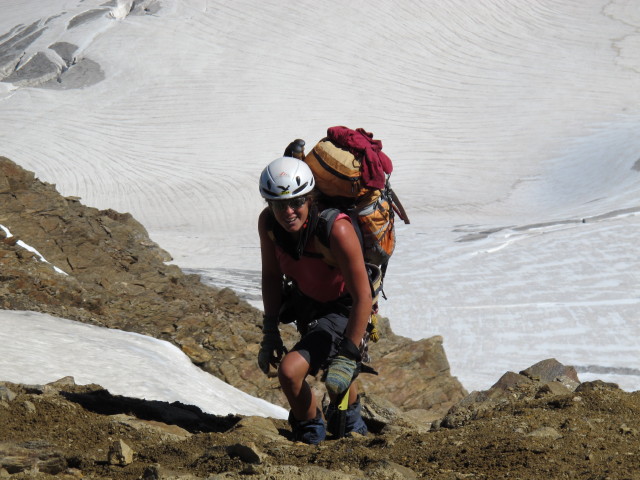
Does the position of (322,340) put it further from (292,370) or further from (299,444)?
(299,444)

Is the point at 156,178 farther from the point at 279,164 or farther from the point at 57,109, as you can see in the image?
the point at 279,164

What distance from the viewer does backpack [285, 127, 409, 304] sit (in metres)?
5.81

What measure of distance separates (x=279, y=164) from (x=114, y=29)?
42096 millimetres

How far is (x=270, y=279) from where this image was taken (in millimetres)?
6344

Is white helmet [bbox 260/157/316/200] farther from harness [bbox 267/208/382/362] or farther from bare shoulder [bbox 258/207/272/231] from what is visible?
bare shoulder [bbox 258/207/272/231]

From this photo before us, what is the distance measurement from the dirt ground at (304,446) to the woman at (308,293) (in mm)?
351

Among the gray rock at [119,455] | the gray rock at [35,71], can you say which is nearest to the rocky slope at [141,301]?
the gray rock at [119,455]

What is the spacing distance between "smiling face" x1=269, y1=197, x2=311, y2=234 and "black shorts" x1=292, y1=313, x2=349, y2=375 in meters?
0.75

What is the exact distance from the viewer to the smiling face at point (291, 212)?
18.4 feet

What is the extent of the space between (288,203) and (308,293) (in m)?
0.84

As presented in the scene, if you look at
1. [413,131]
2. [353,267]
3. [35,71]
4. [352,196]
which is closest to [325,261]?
[353,267]

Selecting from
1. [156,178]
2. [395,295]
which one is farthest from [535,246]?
[156,178]

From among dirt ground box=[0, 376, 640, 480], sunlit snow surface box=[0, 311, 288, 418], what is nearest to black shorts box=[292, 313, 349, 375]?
dirt ground box=[0, 376, 640, 480]

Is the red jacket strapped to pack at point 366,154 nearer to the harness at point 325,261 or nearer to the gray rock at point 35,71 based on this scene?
the harness at point 325,261
